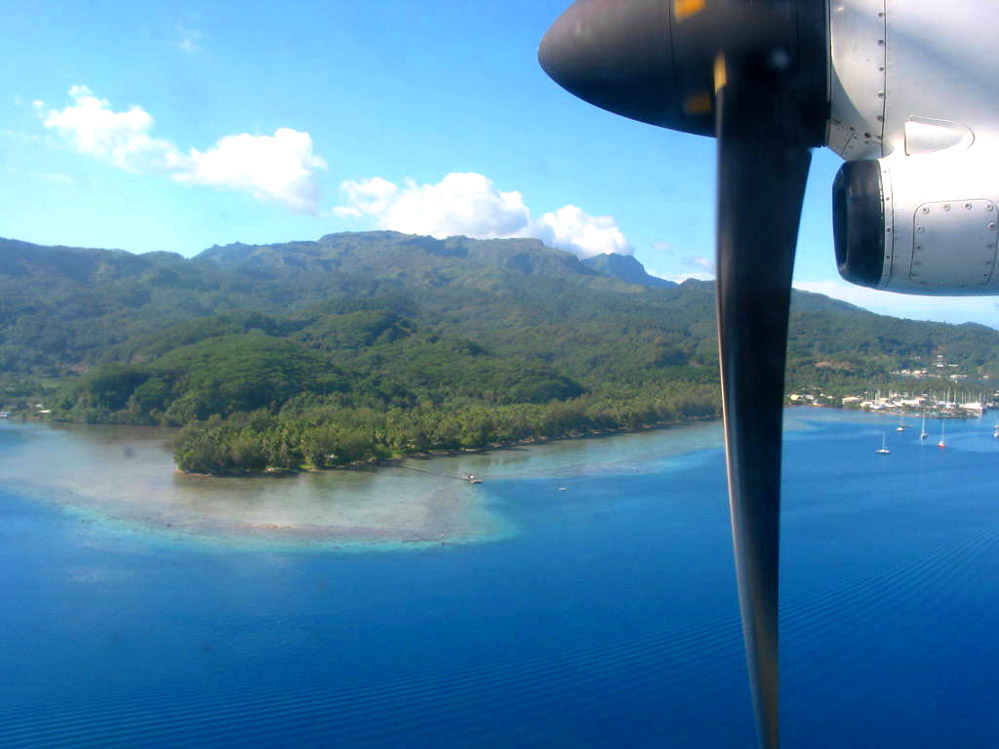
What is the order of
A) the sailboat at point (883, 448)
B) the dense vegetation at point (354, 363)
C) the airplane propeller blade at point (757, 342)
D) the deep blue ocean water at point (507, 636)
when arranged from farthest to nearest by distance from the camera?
the dense vegetation at point (354, 363) → the sailboat at point (883, 448) → the deep blue ocean water at point (507, 636) → the airplane propeller blade at point (757, 342)

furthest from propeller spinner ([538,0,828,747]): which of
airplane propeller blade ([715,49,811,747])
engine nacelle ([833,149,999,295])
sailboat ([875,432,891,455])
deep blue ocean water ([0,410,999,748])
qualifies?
sailboat ([875,432,891,455])

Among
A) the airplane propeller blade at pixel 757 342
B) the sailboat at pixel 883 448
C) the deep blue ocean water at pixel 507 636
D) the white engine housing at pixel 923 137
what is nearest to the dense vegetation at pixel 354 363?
the sailboat at pixel 883 448

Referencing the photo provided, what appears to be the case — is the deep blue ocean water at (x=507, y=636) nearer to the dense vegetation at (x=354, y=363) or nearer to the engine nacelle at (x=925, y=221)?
the dense vegetation at (x=354, y=363)

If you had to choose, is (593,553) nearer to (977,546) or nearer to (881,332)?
(977,546)

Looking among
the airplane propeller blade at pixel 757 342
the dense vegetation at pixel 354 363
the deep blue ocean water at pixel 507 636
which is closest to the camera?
the airplane propeller blade at pixel 757 342

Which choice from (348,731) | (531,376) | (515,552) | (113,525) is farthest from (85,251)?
(348,731)

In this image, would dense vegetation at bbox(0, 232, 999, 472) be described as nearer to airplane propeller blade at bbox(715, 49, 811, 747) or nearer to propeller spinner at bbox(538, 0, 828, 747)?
propeller spinner at bbox(538, 0, 828, 747)
